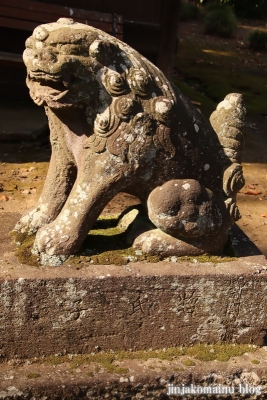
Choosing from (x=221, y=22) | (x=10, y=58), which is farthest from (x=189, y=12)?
(x=10, y=58)

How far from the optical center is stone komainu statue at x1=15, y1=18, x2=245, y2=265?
1900 millimetres

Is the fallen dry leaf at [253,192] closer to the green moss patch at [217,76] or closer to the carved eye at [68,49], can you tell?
the green moss patch at [217,76]

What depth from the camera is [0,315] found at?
2029 mm

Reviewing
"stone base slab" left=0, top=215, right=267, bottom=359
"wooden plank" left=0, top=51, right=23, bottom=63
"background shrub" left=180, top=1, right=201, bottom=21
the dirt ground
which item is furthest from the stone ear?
"background shrub" left=180, top=1, right=201, bottom=21

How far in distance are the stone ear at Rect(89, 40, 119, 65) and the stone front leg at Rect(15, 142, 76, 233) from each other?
497 millimetres

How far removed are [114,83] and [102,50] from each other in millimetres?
129

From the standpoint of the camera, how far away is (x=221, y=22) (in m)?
14.5

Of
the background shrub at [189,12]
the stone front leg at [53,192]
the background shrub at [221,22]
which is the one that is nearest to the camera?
the stone front leg at [53,192]

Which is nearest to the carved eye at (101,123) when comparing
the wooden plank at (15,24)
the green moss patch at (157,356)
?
the green moss patch at (157,356)

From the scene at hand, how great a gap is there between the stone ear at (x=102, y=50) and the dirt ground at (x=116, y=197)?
7.45 feet

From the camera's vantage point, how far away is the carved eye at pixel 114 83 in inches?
75.3

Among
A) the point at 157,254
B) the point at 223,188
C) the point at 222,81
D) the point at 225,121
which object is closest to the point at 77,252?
the point at 157,254

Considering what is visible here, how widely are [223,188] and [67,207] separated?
72 centimetres

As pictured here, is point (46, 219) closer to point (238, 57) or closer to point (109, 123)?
point (109, 123)
